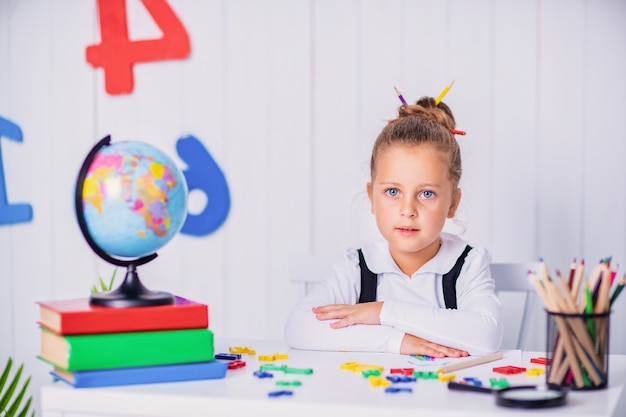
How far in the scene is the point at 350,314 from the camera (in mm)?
1604

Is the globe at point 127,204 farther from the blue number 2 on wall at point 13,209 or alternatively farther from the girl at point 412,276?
the blue number 2 on wall at point 13,209

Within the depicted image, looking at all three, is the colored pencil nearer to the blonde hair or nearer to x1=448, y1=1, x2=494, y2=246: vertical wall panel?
the blonde hair

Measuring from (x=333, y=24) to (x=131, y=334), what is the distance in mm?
1546

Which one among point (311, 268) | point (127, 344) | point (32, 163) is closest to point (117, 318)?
point (127, 344)

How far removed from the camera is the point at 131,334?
1252 mm

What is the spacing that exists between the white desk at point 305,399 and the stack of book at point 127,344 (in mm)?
19

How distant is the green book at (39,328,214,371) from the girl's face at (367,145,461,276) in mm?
590

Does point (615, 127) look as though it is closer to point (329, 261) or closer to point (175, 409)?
point (329, 261)

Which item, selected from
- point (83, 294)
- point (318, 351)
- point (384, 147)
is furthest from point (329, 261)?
point (83, 294)

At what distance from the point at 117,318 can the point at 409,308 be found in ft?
1.84

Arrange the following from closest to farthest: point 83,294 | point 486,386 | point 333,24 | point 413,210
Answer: point 486,386 < point 413,210 < point 333,24 < point 83,294

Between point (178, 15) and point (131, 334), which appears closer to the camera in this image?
point (131, 334)

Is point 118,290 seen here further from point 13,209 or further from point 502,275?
point 13,209

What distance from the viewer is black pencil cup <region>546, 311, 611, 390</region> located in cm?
116
